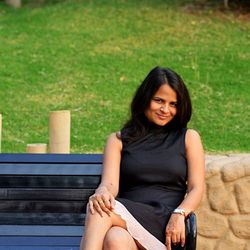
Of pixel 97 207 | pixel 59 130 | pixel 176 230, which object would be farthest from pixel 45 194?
pixel 176 230

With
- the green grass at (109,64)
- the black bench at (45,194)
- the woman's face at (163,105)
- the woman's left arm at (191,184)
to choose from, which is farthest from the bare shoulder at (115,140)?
the green grass at (109,64)

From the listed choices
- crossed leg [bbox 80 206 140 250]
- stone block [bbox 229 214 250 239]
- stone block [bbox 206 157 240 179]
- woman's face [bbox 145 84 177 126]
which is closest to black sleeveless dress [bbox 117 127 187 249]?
woman's face [bbox 145 84 177 126]

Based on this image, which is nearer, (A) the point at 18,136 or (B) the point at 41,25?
(A) the point at 18,136

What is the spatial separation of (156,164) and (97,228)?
1.69 ft

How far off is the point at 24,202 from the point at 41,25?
8114mm

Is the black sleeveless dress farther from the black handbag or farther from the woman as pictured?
the black handbag

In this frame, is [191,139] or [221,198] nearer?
[191,139]

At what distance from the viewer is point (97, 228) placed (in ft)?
14.6

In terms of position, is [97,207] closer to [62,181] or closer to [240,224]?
[62,181]

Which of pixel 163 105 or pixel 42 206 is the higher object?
pixel 163 105

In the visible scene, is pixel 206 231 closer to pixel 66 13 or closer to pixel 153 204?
pixel 153 204

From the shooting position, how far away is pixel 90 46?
A: 12.3 metres

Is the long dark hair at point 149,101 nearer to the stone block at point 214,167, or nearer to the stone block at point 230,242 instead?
the stone block at point 214,167

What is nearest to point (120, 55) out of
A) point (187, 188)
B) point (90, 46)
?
point (90, 46)
